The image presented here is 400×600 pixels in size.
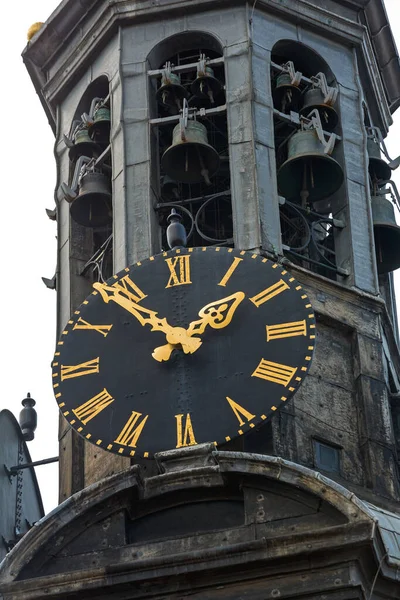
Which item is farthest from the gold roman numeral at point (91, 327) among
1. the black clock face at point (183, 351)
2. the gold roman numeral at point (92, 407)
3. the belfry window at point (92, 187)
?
the belfry window at point (92, 187)

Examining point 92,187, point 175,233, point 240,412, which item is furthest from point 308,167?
point 240,412

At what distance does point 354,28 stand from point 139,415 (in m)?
9.15

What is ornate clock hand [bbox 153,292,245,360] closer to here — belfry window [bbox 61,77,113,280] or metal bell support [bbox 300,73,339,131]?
belfry window [bbox 61,77,113,280]

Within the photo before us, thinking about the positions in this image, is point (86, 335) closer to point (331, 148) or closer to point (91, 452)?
point (91, 452)

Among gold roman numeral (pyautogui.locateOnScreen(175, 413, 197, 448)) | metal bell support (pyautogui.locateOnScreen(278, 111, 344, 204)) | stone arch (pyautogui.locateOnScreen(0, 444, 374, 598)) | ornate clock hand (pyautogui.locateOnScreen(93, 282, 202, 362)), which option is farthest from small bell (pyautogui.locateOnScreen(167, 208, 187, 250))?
stone arch (pyautogui.locateOnScreen(0, 444, 374, 598))

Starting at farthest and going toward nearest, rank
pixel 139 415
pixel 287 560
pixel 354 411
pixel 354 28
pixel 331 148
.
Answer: pixel 354 28 < pixel 331 148 < pixel 354 411 < pixel 139 415 < pixel 287 560

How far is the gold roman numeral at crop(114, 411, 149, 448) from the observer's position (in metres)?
28.6

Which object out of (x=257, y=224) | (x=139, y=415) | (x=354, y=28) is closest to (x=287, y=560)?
(x=139, y=415)

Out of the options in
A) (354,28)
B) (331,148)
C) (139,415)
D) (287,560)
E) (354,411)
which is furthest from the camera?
(354,28)

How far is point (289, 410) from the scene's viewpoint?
1180 inches

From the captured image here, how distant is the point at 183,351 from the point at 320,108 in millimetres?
6016

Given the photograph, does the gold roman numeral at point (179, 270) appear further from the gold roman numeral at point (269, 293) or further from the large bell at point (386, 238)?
the large bell at point (386, 238)

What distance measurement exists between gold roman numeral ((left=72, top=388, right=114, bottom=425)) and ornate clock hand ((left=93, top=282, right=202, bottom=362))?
799mm

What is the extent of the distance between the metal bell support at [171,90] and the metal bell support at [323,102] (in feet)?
5.73
